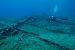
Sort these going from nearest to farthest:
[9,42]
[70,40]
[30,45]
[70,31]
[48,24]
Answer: [30,45] < [9,42] < [70,40] < [70,31] < [48,24]

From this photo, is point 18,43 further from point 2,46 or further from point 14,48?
point 2,46

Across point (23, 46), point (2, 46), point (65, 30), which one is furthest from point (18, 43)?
point (65, 30)

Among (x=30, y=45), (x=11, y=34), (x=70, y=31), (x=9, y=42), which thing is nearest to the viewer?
(x=30, y=45)

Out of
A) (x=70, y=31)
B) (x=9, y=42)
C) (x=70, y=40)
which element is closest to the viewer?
(x=9, y=42)

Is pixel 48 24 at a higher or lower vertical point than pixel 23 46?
higher

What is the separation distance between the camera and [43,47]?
4461mm

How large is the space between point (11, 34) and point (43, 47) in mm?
2790

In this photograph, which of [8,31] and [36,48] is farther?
[8,31]

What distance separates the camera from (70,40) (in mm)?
5406

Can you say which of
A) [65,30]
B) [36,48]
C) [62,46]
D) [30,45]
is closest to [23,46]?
[30,45]

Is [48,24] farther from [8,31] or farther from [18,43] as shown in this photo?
[18,43]

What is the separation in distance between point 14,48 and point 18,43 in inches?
18.6

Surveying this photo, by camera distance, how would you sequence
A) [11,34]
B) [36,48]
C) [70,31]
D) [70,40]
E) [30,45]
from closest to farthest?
[36,48] → [30,45] → [70,40] → [11,34] → [70,31]

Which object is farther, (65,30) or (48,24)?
(48,24)
